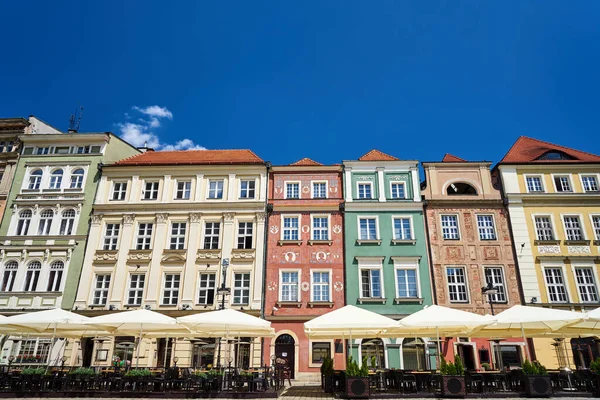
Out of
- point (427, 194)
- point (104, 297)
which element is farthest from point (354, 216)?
point (104, 297)

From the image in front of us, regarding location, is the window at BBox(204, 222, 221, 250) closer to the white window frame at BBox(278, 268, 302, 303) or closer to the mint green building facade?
the white window frame at BBox(278, 268, 302, 303)

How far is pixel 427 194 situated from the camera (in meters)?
26.0

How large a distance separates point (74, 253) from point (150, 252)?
459 cm

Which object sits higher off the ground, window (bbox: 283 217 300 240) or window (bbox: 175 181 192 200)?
window (bbox: 175 181 192 200)

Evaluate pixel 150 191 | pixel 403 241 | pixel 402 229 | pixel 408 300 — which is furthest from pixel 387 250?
pixel 150 191

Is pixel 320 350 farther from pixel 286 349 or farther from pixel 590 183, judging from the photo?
pixel 590 183

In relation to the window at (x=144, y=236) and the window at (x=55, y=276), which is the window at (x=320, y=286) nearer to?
the window at (x=144, y=236)

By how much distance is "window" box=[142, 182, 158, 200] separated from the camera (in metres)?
27.1

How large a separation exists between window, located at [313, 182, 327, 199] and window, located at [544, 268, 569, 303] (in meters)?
13.3

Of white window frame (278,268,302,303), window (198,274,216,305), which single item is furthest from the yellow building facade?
window (198,274,216,305)

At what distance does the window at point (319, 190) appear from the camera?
26.8m

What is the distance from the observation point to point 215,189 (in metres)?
27.0

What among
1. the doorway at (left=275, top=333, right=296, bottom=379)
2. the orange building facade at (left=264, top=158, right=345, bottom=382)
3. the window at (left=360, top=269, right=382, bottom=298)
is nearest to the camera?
the doorway at (left=275, top=333, right=296, bottom=379)

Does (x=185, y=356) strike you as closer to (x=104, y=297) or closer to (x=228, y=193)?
(x=104, y=297)
